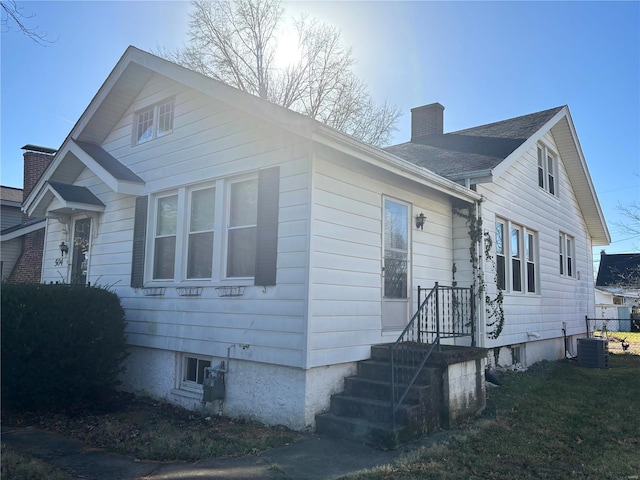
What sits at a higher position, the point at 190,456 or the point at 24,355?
the point at 24,355

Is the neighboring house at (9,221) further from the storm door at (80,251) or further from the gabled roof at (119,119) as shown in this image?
the gabled roof at (119,119)

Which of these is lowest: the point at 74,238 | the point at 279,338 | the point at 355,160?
the point at 279,338

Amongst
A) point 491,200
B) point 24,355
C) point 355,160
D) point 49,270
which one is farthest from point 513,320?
point 49,270

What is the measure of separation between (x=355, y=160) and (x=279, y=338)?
2.59 m

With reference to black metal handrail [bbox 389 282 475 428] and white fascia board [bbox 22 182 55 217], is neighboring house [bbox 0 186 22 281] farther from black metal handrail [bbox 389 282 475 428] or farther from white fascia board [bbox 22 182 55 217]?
black metal handrail [bbox 389 282 475 428]

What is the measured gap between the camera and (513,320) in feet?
33.9

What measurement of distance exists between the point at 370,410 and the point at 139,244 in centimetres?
498

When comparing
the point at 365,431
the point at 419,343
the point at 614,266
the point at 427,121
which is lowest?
the point at 365,431

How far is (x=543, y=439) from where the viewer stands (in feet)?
19.0

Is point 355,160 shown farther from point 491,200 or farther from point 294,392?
point 491,200

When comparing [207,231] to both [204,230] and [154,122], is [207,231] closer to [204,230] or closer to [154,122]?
[204,230]

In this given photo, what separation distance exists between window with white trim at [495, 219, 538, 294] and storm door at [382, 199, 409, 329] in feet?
10.1

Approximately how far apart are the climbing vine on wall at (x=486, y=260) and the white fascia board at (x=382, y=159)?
0.60 metres

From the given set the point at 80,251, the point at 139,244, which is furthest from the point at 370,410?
the point at 80,251
